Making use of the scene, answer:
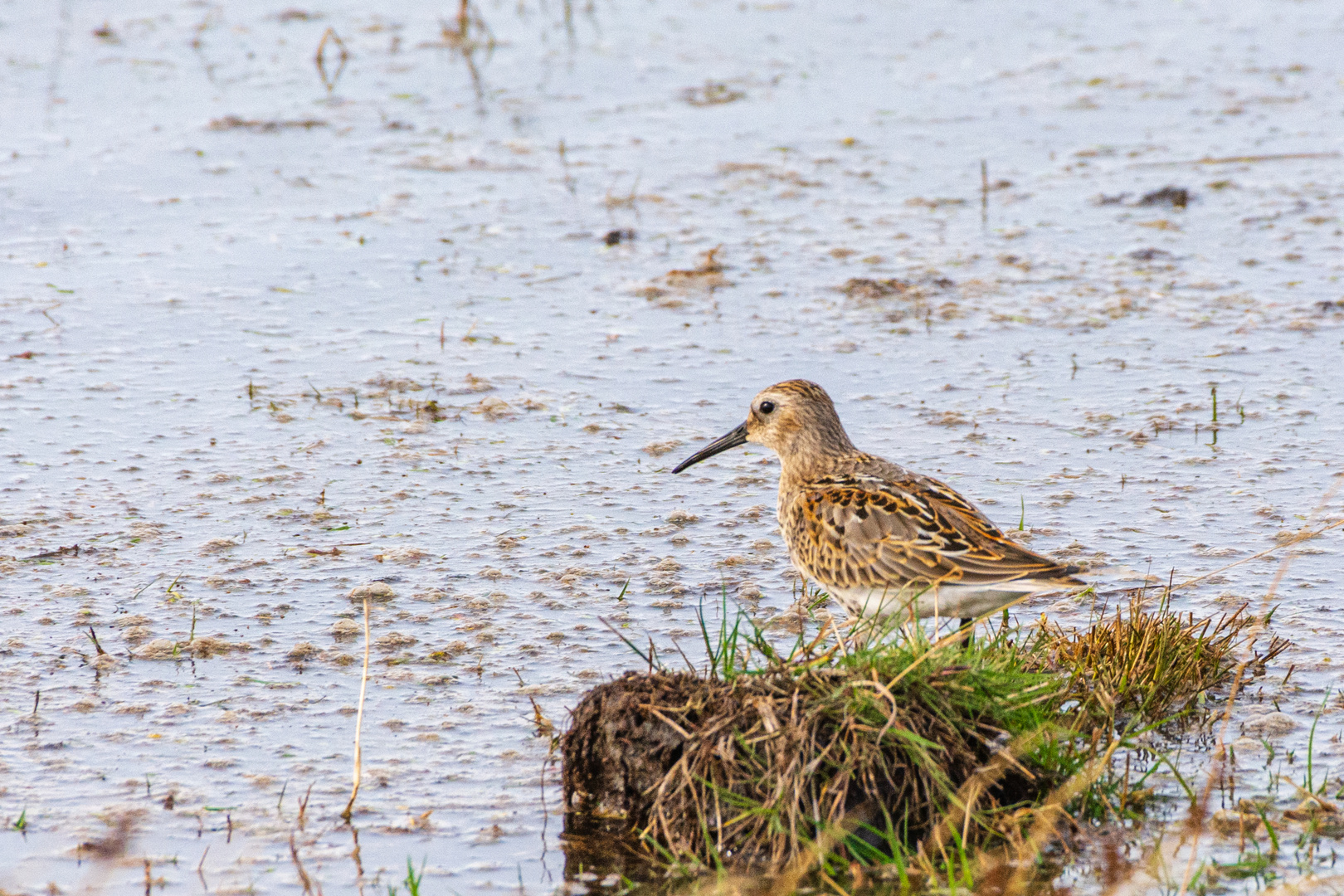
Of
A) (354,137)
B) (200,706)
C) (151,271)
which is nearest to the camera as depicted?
(200,706)

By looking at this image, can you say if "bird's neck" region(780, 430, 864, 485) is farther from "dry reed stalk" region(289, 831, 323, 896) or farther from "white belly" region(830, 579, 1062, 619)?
"dry reed stalk" region(289, 831, 323, 896)

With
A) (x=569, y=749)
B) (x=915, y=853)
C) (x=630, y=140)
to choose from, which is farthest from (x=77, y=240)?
(x=915, y=853)

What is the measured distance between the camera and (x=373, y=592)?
6.77m

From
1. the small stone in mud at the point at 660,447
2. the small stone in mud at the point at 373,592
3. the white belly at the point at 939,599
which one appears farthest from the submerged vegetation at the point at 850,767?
the small stone in mud at the point at 660,447

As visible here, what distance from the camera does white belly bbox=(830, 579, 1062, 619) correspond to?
547 cm

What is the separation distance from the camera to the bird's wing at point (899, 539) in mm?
5555

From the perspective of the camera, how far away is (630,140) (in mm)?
13312

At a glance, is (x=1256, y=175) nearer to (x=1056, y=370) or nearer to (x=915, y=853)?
(x=1056, y=370)

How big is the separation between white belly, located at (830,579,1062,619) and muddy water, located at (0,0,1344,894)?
2.88ft

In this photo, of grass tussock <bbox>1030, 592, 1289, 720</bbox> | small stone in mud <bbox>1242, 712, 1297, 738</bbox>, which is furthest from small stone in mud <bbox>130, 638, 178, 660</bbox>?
small stone in mud <bbox>1242, 712, 1297, 738</bbox>

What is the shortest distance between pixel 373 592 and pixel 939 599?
2396 millimetres

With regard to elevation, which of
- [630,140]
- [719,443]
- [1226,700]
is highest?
[630,140]

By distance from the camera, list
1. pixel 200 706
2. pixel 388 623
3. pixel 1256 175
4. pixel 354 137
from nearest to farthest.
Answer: pixel 200 706, pixel 388 623, pixel 1256 175, pixel 354 137

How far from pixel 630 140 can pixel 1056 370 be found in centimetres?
516
